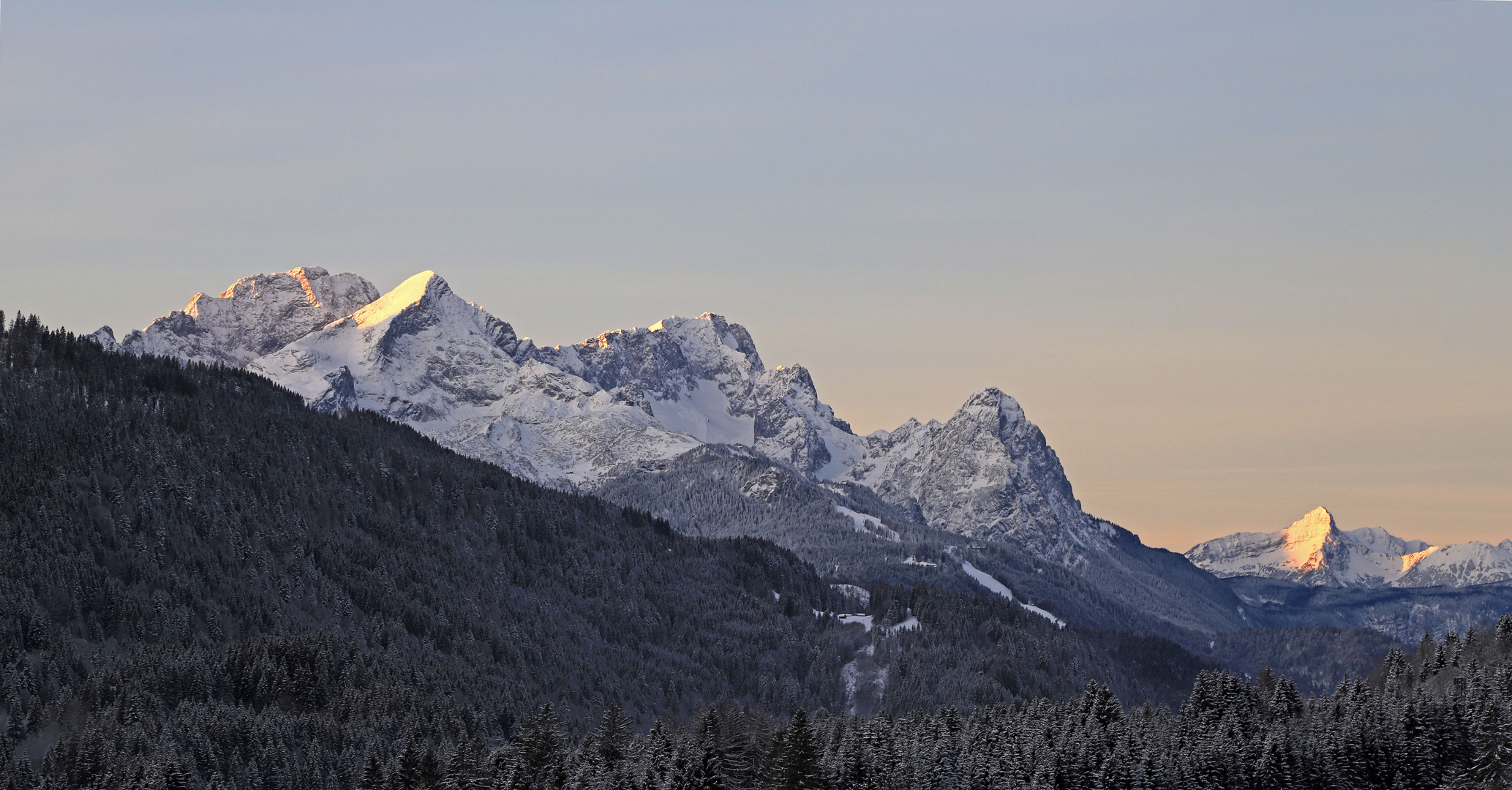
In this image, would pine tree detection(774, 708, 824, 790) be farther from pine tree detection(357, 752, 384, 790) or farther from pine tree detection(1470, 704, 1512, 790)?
pine tree detection(1470, 704, 1512, 790)

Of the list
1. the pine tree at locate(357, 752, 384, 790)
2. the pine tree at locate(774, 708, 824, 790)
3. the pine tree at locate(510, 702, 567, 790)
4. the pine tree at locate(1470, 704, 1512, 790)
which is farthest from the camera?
the pine tree at locate(510, 702, 567, 790)

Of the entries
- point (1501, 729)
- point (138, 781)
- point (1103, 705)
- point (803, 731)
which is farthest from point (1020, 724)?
point (138, 781)

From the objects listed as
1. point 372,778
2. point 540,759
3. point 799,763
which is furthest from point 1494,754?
point 372,778

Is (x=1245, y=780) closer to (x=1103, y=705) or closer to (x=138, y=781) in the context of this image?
(x=1103, y=705)

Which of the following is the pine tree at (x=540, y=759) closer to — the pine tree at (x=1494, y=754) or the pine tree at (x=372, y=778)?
the pine tree at (x=372, y=778)

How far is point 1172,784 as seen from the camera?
174000 millimetres

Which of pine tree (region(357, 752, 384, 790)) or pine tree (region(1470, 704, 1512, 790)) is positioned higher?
pine tree (region(1470, 704, 1512, 790))

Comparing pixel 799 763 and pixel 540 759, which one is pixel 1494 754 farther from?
pixel 540 759

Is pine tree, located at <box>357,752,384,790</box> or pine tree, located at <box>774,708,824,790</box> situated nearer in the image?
pine tree, located at <box>774,708,824,790</box>

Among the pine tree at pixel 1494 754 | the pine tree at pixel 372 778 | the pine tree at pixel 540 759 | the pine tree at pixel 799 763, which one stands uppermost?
the pine tree at pixel 1494 754

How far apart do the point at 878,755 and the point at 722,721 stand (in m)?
27.1

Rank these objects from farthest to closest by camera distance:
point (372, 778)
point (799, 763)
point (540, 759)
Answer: point (540, 759) < point (372, 778) < point (799, 763)

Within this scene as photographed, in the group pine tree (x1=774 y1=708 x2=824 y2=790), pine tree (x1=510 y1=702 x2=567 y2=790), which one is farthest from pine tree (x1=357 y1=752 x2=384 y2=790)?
pine tree (x1=774 y1=708 x2=824 y2=790)

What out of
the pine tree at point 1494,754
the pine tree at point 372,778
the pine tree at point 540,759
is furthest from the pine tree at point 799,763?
the pine tree at point 1494,754
